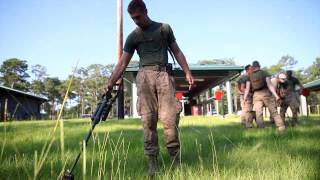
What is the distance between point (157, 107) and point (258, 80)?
5.37 metres

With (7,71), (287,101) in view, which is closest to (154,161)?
(287,101)

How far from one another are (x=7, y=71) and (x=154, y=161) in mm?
76144

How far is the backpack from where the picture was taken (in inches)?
328

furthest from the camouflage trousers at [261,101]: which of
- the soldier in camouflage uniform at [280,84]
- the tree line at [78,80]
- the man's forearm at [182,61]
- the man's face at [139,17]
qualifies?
the tree line at [78,80]

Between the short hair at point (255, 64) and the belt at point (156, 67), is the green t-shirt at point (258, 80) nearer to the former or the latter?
the short hair at point (255, 64)

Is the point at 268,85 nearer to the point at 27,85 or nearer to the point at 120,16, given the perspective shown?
the point at 120,16

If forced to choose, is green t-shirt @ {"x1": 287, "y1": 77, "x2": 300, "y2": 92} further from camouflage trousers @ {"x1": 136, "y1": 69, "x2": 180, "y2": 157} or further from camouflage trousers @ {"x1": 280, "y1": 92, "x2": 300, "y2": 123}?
camouflage trousers @ {"x1": 136, "y1": 69, "x2": 180, "y2": 157}

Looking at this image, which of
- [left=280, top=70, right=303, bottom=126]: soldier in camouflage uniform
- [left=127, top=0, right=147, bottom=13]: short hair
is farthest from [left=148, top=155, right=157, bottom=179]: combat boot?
[left=280, top=70, right=303, bottom=126]: soldier in camouflage uniform

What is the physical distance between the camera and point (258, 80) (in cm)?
840

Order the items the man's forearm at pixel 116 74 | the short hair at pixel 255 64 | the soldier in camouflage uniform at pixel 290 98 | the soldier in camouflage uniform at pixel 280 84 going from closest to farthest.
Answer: the man's forearm at pixel 116 74
the short hair at pixel 255 64
the soldier in camouflage uniform at pixel 280 84
the soldier in camouflage uniform at pixel 290 98

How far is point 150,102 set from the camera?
11.9ft

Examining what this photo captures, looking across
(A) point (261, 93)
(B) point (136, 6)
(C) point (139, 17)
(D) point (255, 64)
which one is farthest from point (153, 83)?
(D) point (255, 64)

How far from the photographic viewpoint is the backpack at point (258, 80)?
834 centimetres

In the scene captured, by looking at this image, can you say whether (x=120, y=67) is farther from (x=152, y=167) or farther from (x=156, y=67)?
(x=152, y=167)
